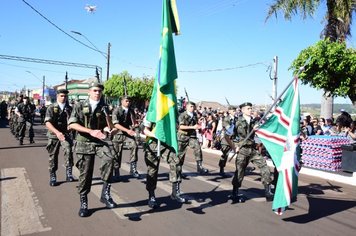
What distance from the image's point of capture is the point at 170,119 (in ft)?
20.0

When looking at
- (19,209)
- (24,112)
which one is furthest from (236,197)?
(24,112)

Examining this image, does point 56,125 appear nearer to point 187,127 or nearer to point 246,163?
point 187,127

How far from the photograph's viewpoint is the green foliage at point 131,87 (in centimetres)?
5206

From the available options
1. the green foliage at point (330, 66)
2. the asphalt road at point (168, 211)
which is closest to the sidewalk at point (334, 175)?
the asphalt road at point (168, 211)

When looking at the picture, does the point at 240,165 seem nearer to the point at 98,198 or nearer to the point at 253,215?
the point at 253,215

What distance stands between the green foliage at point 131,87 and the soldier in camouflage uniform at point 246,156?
4517 centimetres

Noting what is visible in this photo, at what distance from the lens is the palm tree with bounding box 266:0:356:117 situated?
16031 millimetres

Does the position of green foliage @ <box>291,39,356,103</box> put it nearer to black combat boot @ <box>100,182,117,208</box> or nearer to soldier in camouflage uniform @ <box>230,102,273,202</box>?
soldier in camouflage uniform @ <box>230,102,273,202</box>

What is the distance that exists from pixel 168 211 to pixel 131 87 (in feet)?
153

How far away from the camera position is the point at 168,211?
6.08m

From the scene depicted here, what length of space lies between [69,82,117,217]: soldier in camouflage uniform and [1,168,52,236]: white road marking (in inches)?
28.6

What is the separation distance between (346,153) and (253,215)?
5.84 m

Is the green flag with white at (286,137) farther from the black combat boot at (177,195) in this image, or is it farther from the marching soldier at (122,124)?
the marching soldier at (122,124)

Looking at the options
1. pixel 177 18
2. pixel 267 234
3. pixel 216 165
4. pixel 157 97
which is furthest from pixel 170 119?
pixel 216 165
